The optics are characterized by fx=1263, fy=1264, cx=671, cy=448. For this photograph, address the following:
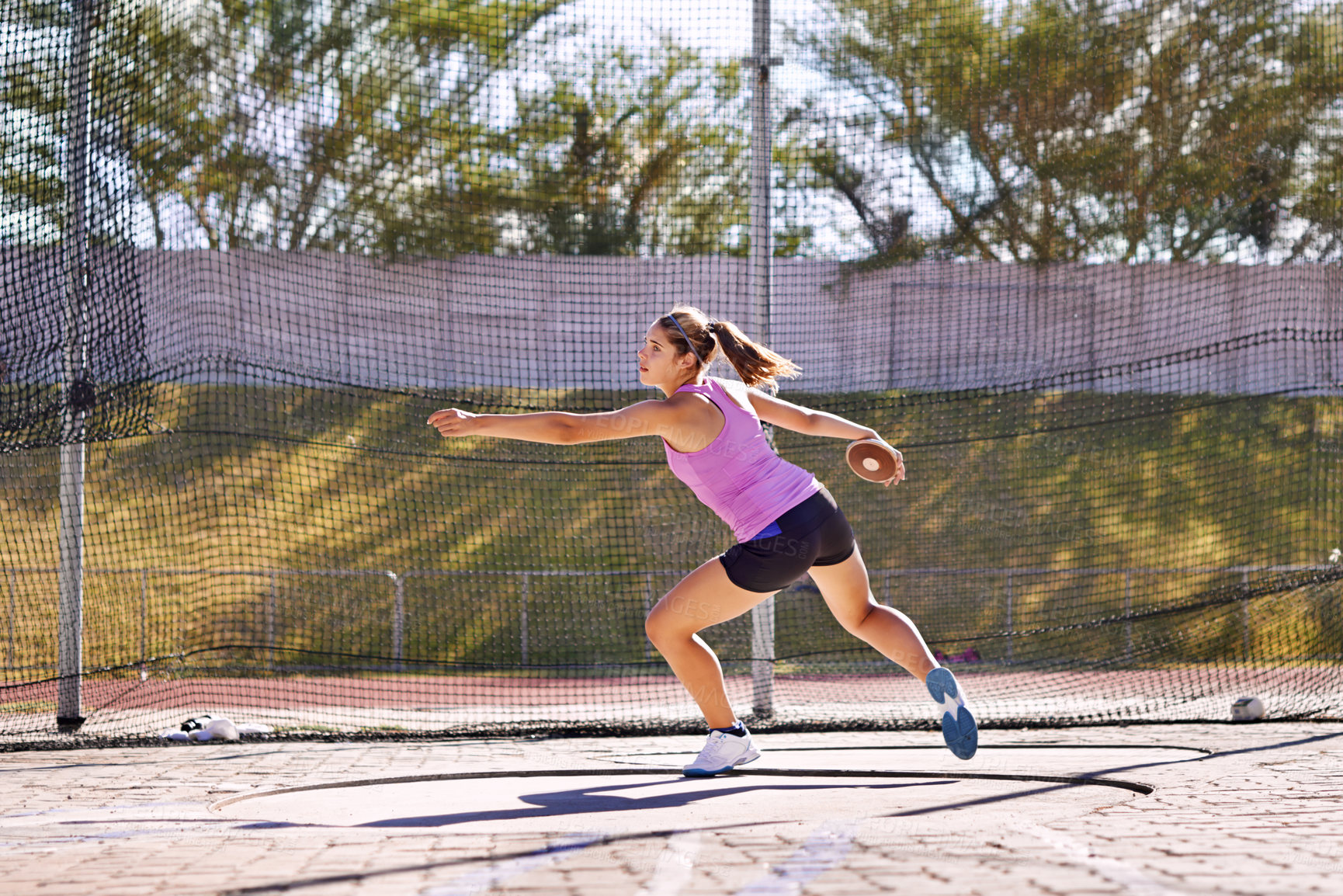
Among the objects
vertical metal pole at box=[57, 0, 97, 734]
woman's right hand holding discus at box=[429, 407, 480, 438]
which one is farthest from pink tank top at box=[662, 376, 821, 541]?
vertical metal pole at box=[57, 0, 97, 734]

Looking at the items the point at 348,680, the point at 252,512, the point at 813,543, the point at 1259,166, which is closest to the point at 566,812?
the point at 813,543

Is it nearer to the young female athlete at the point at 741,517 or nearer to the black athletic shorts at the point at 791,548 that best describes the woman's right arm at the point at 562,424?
the young female athlete at the point at 741,517

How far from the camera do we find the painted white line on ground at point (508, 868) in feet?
9.61

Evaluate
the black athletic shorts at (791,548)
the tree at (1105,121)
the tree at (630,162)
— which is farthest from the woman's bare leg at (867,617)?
the tree at (630,162)

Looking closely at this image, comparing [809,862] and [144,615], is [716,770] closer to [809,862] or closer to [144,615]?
[809,862]

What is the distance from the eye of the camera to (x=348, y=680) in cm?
1153

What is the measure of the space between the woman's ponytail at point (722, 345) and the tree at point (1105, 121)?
8.81 meters

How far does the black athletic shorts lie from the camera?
180 inches

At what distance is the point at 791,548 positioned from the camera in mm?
4555

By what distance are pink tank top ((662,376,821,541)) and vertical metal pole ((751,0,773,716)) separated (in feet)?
10.9

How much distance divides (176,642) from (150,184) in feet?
16.7

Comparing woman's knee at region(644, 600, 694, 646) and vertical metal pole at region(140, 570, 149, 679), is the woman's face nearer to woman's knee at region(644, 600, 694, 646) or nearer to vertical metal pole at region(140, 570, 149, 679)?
woman's knee at region(644, 600, 694, 646)

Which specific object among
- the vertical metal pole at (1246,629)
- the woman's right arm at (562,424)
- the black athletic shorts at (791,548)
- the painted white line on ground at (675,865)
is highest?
the woman's right arm at (562,424)

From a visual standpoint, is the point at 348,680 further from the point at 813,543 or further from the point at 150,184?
the point at 813,543
